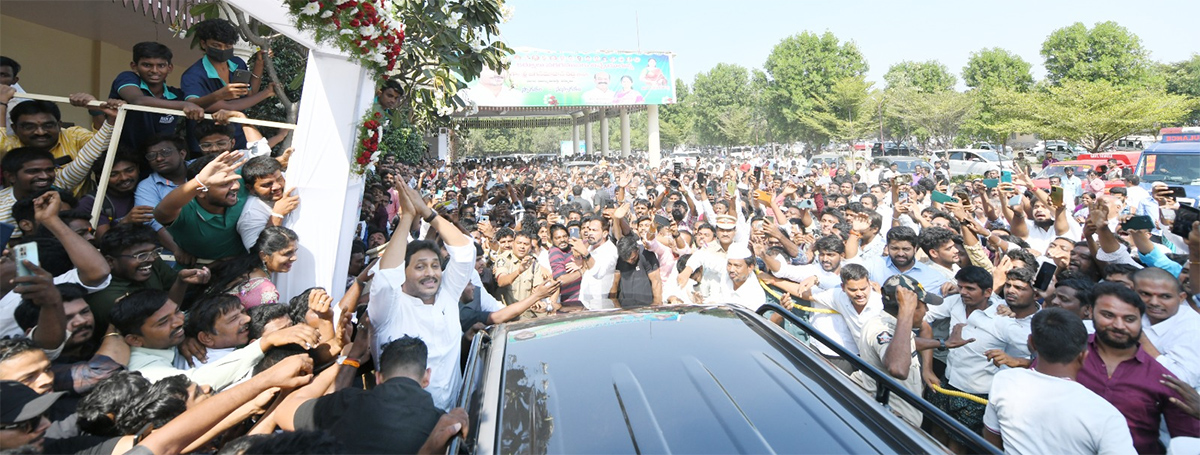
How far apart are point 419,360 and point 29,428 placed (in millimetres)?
1292

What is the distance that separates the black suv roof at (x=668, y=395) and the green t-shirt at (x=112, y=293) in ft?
5.83

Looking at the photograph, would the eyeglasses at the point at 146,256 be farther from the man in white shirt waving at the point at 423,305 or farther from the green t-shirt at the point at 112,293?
the man in white shirt waving at the point at 423,305

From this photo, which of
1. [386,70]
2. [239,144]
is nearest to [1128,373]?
[386,70]

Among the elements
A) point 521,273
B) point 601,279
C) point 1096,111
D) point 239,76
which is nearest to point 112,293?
point 239,76

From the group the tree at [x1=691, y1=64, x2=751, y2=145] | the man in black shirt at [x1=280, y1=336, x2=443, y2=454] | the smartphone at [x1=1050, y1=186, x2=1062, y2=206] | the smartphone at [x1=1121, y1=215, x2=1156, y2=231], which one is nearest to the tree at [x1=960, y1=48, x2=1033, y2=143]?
the tree at [x1=691, y1=64, x2=751, y2=145]

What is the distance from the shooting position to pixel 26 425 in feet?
7.04

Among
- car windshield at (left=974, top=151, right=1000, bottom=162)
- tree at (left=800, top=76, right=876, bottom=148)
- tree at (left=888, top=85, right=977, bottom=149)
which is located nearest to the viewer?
car windshield at (left=974, top=151, right=1000, bottom=162)

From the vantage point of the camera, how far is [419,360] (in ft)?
9.32

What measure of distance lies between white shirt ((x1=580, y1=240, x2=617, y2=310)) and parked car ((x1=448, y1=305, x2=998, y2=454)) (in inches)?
94.2

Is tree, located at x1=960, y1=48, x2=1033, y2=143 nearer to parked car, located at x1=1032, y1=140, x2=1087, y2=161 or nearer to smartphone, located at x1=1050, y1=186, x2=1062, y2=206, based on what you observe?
parked car, located at x1=1032, y1=140, x2=1087, y2=161

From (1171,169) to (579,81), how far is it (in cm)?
1980

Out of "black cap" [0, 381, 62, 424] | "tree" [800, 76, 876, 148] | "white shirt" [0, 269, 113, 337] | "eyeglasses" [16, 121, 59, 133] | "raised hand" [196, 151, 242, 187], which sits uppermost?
"tree" [800, 76, 876, 148]

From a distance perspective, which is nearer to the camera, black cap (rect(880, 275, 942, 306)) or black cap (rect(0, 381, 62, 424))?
black cap (rect(0, 381, 62, 424))

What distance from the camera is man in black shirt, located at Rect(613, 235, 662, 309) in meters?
5.46
